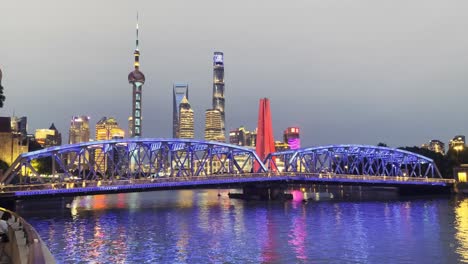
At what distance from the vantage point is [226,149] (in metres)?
120

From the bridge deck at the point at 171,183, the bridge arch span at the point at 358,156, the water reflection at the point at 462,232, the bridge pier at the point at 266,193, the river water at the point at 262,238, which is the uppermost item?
the bridge arch span at the point at 358,156

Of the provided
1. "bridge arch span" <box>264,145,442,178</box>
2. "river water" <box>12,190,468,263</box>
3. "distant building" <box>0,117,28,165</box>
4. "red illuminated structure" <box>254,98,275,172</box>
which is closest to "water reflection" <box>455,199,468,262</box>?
"river water" <box>12,190,468,263</box>

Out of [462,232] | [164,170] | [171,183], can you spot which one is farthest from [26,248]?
[164,170]

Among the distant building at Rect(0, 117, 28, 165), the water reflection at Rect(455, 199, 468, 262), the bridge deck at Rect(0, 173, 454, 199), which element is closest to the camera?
the water reflection at Rect(455, 199, 468, 262)

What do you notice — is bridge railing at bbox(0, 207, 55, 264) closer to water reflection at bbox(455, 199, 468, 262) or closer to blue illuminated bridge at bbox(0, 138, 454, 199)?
Result: water reflection at bbox(455, 199, 468, 262)

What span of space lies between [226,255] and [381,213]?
43.4 metres

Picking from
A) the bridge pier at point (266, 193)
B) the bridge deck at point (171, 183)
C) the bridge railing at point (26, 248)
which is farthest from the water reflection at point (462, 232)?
the bridge pier at point (266, 193)

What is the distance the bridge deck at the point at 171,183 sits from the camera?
255 ft

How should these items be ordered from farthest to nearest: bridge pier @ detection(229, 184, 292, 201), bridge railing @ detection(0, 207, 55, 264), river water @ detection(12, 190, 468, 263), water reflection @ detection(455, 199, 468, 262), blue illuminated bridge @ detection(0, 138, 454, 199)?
bridge pier @ detection(229, 184, 292, 201) < blue illuminated bridge @ detection(0, 138, 454, 199) < water reflection @ detection(455, 199, 468, 262) < river water @ detection(12, 190, 468, 263) < bridge railing @ detection(0, 207, 55, 264)

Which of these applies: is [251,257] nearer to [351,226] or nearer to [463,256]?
[463,256]

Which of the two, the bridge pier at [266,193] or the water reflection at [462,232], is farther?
the bridge pier at [266,193]

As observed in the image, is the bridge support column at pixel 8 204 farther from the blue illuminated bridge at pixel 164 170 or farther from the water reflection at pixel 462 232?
the water reflection at pixel 462 232

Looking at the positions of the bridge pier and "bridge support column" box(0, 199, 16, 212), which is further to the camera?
the bridge pier

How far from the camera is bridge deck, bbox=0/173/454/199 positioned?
255 ft
